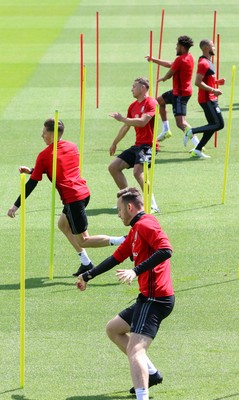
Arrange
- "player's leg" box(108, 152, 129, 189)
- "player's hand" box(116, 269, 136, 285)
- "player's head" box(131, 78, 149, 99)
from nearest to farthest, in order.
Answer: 1. "player's hand" box(116, 269, 136, 285)
2. "player's head" box(131, 78, 149, 99)
3. "player's leg" box(108, 152, 129, 189)

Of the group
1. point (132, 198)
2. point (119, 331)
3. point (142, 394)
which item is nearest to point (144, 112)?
point (132, 198)

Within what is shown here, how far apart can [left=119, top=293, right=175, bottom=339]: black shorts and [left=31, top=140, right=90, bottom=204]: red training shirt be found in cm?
430

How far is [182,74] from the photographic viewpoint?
76.8 feet

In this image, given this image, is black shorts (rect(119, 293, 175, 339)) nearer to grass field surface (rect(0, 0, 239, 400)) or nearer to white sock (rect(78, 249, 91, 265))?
grass field surface (rect(0, 0, 239, 400))

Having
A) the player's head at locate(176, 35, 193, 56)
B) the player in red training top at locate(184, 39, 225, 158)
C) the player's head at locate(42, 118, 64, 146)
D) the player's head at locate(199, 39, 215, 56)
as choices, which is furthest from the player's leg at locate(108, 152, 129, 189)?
the player's head at locate(176, 35, 193, 56)

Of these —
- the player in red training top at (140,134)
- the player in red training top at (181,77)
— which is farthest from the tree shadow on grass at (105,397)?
the player in red training top at (181,77)

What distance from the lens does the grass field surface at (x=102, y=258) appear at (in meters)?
11.5

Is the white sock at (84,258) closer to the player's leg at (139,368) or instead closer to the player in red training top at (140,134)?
the player in red training top at (140,134)

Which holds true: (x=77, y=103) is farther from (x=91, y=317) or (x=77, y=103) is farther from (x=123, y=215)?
(x=123, y=215)

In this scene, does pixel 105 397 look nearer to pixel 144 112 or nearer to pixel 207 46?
pixel 144 112

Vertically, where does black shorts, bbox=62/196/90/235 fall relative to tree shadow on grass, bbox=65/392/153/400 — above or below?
above

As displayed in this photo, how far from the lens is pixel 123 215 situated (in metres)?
10.8

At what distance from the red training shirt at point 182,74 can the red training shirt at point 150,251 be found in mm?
12973

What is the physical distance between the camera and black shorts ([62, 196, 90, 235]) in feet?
48.7
